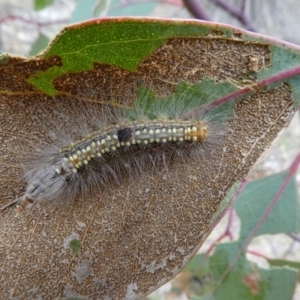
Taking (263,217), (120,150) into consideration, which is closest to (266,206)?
(263,217)

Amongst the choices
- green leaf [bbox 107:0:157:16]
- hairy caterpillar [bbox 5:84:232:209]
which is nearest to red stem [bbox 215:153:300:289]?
hairy caterpillar [bbox 5:84:232:209]

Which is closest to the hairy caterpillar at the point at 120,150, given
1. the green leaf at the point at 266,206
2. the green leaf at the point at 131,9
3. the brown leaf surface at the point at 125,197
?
the brown leaf surface at the point at 125,197

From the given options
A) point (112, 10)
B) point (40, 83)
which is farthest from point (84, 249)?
point (112, 10)

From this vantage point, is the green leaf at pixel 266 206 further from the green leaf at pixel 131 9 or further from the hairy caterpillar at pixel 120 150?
the green leaf at pixel 131 9

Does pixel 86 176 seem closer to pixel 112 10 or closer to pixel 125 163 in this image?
pixel 125 163

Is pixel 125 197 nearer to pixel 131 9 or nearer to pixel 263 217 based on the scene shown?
pixel 263 217

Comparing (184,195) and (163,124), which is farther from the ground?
(163,124)

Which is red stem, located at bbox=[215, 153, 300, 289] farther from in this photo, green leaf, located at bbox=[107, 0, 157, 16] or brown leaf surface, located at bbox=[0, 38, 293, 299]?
green leaf, located at bbox=[107, 0, 157, 16]
